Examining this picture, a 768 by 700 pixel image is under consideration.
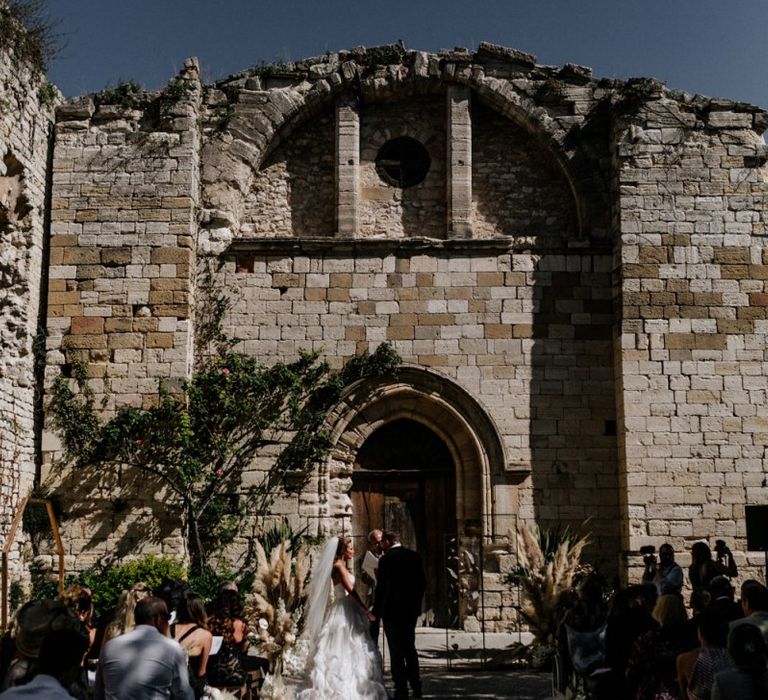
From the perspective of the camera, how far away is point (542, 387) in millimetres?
12719

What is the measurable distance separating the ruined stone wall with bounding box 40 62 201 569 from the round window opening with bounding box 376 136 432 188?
8.24ft

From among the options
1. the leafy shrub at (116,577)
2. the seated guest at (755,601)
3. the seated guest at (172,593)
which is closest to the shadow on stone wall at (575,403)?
the leafy shrub at (116,577)

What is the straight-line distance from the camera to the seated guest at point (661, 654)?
523 cm

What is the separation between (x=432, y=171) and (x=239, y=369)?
3.77 meters

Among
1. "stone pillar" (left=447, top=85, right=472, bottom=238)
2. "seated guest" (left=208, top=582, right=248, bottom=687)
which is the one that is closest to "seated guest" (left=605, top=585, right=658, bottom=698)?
"seated guest" (left=208, top=582, right=248, bottom=687)

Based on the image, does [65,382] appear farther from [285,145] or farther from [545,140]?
[545,140]

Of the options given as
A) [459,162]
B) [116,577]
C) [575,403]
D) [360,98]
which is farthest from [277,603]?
[360,98]

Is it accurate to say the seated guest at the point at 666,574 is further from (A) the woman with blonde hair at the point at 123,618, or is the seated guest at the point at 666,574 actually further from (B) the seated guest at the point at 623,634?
(A) the woman with blonde hair at the point at 123,618

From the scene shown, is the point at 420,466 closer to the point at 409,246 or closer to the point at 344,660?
the point at 409,246

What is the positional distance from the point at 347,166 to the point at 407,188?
0.88m

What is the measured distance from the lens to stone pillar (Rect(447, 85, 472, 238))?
13281 millimetres

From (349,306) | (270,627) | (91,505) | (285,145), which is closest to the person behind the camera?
(270,627)

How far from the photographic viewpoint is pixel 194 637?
5.68 metres

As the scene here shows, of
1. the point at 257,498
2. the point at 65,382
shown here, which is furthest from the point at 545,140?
the point at 65,382
